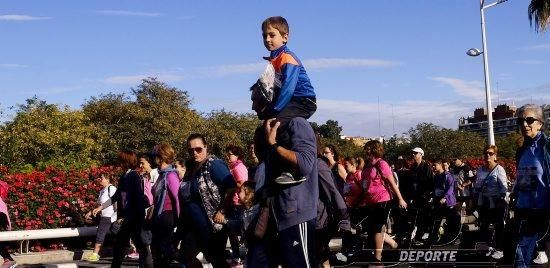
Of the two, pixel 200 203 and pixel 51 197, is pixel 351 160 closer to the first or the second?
pixel 51 197

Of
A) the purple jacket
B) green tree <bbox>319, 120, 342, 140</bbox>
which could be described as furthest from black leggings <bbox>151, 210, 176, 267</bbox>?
green tree <bbox>319, 120, 342, 140</bbox>

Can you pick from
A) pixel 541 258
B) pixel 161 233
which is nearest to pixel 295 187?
pixel 541 258

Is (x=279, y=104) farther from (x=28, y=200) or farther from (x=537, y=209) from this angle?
(x=28, y=200)

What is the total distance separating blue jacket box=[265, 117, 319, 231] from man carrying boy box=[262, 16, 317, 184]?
0.14 ft

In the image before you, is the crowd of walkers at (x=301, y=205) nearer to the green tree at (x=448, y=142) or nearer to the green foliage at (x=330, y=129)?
the green tree at (x=448, y=142)

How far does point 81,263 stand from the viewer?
496 inches

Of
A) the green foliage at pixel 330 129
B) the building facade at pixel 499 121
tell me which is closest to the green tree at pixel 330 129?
the green foliage at pixel 330 129

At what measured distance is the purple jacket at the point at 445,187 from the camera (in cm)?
1470

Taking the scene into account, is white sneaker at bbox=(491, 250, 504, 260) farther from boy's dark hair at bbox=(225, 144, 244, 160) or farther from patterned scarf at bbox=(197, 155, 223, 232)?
boy's dark hair at bbox=(225, 144, 244, 160)

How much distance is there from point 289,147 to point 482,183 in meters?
7.55

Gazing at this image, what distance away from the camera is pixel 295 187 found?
177 inches

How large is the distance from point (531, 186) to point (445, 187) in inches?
320

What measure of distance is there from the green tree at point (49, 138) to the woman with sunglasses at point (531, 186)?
140 feet

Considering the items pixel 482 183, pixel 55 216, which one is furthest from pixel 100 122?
pixel 482 183
